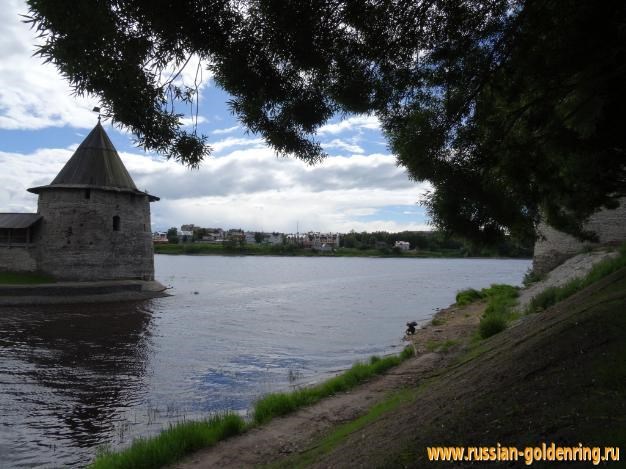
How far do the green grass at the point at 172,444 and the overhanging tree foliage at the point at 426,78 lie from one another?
12.0 ft

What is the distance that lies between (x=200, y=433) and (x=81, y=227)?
84.1 ft

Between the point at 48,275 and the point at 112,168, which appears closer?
the point at 48,275

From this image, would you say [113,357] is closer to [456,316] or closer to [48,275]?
[456,316]

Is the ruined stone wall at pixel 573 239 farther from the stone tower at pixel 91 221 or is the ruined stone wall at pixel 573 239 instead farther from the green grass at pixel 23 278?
the green grass at pixel 23 278

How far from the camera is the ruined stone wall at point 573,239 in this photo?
1764 cm

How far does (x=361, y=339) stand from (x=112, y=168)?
21757 mm

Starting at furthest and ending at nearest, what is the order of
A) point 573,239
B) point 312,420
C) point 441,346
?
point 573,239 < point 441,346 < point 312,420

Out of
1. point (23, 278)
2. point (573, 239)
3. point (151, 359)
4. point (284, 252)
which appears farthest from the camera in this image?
point (284, 252)

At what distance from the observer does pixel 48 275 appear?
91.7 ft

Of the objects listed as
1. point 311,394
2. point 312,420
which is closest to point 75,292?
point 311,394

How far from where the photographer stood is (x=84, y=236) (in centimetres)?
2861

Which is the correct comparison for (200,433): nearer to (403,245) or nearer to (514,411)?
(514,411)

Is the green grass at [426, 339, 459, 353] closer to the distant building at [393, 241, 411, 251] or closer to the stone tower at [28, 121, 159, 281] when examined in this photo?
the stone tower at [28, 121, 159, 281]

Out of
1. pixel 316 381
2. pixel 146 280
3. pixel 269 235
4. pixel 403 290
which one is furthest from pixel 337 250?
pixel 316 381
